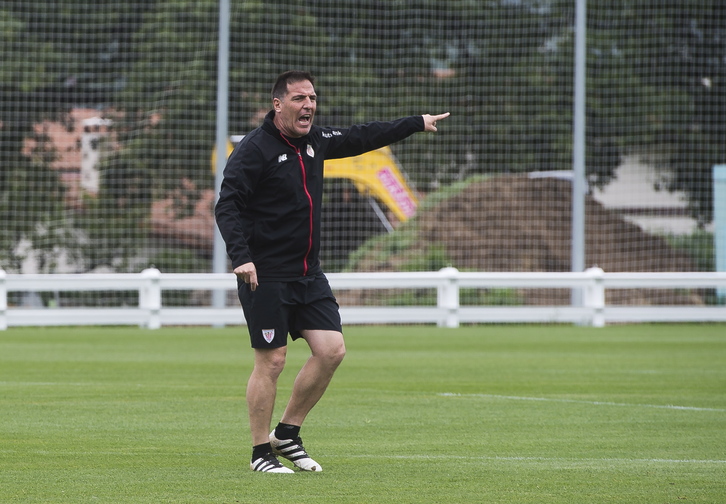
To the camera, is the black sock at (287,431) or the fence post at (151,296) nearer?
the black sock at (287,431)

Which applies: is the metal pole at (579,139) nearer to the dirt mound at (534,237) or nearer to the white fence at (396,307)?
the white fence at (396,307)

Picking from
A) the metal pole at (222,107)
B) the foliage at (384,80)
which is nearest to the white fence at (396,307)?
the metal pole at (222,107)

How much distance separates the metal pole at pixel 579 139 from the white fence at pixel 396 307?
132 centimetres

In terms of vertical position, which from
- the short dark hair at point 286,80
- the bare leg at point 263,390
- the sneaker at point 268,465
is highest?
the short dark hair at point 286,80

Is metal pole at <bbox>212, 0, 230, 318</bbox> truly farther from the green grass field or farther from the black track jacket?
the black track jacket

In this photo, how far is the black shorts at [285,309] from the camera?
269 inches

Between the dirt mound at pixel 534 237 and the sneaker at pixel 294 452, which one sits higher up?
the dirt mound at pixel 534 237

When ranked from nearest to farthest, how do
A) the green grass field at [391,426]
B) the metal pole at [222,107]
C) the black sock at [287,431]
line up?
the green grass field at [391,426]
the black sock at [287,431]
the metal pole at [222,107]

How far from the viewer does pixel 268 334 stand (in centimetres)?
681

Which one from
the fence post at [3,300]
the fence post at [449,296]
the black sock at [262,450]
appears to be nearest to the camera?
the black sock at [262,450]

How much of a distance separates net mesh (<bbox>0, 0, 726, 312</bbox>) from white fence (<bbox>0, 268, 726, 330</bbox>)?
3468mm

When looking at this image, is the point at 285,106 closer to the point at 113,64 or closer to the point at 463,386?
the point at 463,386

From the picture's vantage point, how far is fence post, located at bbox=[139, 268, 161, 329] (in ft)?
66.6

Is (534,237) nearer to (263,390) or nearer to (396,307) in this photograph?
(396,307)
